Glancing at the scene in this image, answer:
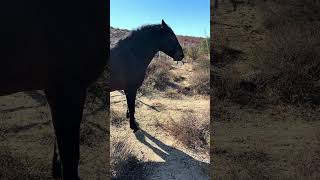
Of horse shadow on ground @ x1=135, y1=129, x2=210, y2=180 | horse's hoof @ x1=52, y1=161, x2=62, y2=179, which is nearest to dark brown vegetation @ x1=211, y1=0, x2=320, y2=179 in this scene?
horse shadow on ground @ x1=135, y1=129, x2=210, y2=180

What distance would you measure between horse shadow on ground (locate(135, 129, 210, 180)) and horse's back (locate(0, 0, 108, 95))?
1.19 meters

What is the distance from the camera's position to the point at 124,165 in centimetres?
284

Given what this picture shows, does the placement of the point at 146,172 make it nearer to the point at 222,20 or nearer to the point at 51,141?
the point at 51,141

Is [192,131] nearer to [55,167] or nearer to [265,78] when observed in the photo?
[265,78]

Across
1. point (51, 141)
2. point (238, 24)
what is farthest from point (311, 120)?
point (51, 141)

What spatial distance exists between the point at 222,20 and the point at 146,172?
4.43 ft

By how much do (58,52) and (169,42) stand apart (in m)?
2.43

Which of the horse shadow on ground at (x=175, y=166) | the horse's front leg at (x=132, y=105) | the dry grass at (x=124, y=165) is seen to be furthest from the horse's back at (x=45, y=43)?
the horse's front leg at (x=132, y=105)

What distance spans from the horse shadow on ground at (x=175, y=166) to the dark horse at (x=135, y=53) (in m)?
0.75

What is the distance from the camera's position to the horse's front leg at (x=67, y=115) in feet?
6.33

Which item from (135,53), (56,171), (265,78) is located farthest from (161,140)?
(56,171)

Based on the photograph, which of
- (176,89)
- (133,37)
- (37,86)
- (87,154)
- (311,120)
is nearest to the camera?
(37,86)

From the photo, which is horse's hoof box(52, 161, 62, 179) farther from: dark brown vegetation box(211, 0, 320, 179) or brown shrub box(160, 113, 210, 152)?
brown shrub box(160, 113, 210, 152)

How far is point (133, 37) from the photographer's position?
4078 mm
